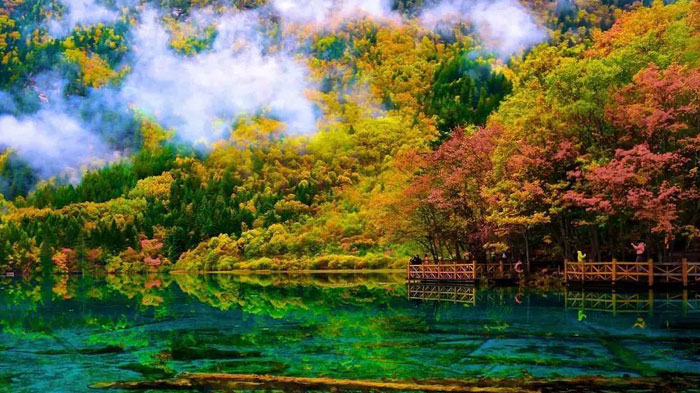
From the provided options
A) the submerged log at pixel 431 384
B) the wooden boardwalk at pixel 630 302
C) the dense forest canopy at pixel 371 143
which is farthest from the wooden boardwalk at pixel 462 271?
the submerged log at pixel 431 384

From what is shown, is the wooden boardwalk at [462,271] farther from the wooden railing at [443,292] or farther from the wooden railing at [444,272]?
the wooden railing at [443,292]

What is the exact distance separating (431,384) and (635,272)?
82.9ft

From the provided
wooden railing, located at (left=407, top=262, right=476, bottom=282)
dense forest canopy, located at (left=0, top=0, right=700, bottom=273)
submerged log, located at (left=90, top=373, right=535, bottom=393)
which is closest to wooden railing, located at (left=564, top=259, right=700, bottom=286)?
dense forest canopy, located at (left=0, top=0, right=700, bottom=273)

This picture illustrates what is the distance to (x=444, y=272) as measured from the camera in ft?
156

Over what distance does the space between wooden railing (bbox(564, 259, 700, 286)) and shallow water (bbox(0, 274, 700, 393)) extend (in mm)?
1452

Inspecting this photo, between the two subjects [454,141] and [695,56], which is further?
[454,141]

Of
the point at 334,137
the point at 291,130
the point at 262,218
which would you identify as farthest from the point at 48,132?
the point at 262,218

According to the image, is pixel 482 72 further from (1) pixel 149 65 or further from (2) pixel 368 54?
(1) pixel 149 65

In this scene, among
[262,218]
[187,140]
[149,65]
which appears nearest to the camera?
[262,218]

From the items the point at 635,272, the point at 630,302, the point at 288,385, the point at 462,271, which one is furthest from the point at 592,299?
the point at 288,385

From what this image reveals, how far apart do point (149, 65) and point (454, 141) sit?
165126 mm

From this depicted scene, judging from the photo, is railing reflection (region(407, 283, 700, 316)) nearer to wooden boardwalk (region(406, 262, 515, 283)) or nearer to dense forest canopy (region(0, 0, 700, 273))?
wooden boardwalk (region(406, 262, 515, 283))

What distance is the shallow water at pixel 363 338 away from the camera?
17.6 m

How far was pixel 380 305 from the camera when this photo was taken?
35.3 meters
